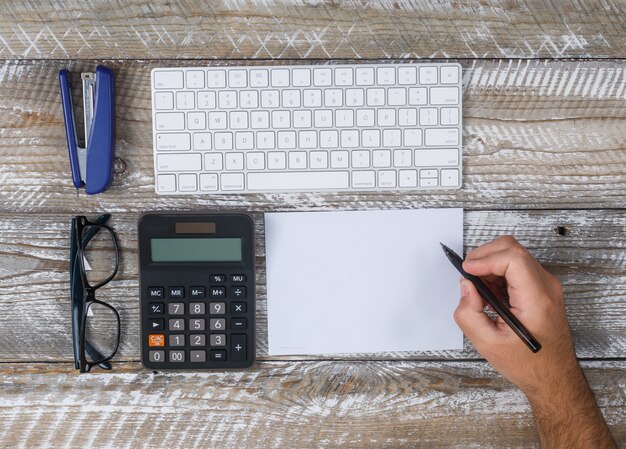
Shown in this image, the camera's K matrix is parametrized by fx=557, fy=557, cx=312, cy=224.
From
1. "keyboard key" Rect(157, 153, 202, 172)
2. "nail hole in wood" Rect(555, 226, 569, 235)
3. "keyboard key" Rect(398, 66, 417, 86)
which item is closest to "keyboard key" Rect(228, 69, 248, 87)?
"keyboard key" Rect(157, 153, 202, 172)

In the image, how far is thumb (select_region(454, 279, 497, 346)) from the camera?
2.38ft

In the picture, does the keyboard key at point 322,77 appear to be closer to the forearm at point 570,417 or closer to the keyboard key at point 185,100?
the keyboard key at point 185,100

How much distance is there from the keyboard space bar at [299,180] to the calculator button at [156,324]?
226 mm

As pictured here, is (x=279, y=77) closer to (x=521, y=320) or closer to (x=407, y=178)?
(x=407, y=178)

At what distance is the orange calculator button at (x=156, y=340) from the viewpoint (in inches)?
30.9

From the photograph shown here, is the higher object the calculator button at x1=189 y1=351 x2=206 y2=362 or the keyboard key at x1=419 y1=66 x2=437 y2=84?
the keyboard key at x1=419 y1=66 x2=437 y2=84

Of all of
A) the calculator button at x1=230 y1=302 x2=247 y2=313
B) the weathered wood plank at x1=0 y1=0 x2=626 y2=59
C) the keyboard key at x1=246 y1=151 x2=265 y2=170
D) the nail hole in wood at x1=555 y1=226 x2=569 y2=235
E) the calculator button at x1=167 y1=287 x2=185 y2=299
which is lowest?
the calculator button at x1=230 y1=302 x2=247 y2=313

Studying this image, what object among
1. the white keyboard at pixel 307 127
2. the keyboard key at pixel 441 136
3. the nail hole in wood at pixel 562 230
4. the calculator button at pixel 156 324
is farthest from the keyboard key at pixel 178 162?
the nail hole in wood at pixel 562 230

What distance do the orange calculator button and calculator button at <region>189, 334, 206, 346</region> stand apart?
0.04 metres

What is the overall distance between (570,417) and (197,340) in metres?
0.52

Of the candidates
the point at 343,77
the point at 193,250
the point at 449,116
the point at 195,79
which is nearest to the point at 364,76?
the point at 343,77

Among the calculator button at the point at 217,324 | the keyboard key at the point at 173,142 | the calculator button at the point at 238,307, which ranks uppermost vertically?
the keyboard key at the point at 173,142

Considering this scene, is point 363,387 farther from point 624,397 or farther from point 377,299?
point 624,397

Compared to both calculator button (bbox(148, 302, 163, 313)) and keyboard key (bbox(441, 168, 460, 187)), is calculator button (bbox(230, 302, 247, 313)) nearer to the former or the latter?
calculator button (bbox(148, 302, 163, 313))
